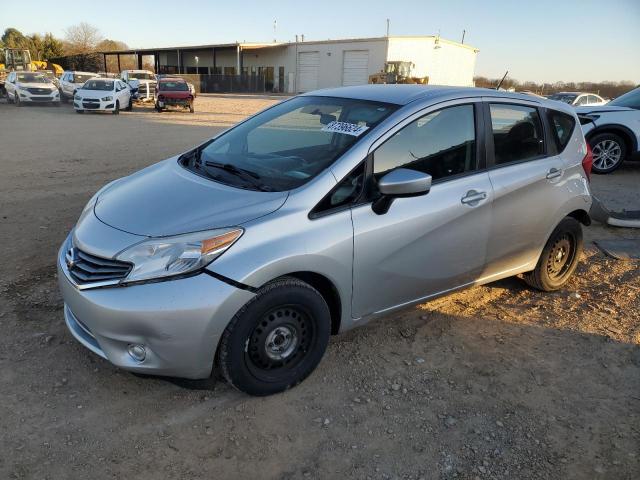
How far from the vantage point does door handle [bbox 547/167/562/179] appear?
4125 millimetres

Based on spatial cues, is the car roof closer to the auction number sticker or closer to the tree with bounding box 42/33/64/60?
the auction number sticker

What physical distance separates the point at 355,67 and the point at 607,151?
38756 millimetres

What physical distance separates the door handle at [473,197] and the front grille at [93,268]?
221cm

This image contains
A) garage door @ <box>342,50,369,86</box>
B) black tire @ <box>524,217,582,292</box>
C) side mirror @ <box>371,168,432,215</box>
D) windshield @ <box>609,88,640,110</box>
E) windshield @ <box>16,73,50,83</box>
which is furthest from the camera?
garage door @ <box>342,50,369,86</box>

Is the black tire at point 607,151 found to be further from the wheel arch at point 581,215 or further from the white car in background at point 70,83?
the white car in background at point 70,83

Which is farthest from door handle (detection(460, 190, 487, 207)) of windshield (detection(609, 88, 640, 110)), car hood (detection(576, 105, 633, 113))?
windshield (detection(609, 88, 640, 110))

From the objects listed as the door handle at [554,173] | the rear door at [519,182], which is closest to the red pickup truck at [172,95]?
the rear door at [519,182]

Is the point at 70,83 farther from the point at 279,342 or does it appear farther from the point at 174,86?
the point at 279,342

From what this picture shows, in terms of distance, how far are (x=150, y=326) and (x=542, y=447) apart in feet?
7.11

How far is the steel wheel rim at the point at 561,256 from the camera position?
4.50m

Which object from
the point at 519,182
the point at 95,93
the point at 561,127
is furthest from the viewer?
the point at 95,93

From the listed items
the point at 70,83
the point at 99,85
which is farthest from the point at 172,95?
the point at 70,83

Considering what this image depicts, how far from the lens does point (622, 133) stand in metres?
10.0

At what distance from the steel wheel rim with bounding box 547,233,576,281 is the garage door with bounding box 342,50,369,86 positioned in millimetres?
42772
